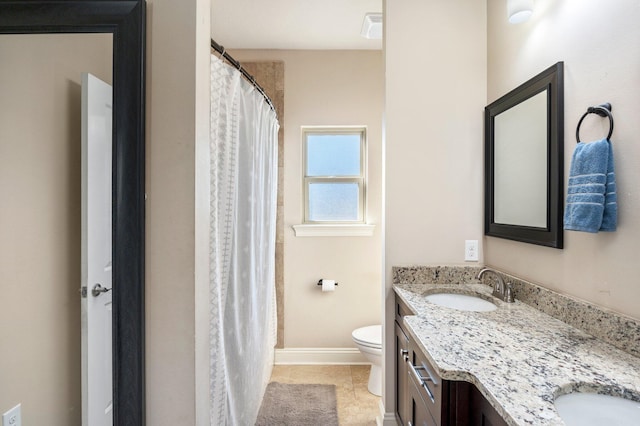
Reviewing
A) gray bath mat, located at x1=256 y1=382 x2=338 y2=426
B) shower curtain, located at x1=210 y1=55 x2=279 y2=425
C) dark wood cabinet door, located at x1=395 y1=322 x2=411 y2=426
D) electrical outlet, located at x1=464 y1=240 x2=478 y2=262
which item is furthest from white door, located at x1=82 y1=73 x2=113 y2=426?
electrical outlet, located at x1=464 y1=240 x2=478 y2=262

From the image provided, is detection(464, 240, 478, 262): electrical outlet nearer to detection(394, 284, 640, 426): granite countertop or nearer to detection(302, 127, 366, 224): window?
detection(394, 284, 640, 426): granite countertop

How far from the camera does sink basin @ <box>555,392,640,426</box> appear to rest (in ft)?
2.30

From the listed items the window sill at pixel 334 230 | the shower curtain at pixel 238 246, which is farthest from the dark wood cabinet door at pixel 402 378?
the window sill at pixel 334 230

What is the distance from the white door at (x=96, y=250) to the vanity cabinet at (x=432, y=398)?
0.99 metres

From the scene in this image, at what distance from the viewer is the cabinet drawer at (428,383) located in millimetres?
949

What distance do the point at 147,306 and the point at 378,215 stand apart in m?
2.12

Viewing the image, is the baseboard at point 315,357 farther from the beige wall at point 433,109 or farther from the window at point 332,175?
the window at point 332,175

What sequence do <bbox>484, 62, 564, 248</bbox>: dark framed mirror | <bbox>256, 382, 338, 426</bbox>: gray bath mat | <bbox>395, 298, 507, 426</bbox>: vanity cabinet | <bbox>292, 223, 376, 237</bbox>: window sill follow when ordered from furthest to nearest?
<bbox>292, 223, 376, 237</bbox>: window sill, <bbox>256, 382, 338, 426</bbox>: gray bath mat, <bbox>484, 62, 564, 248</bbox>: dark framed mirror, <bbox>395, 298, 507, 426</bbox>: vanity cabinet

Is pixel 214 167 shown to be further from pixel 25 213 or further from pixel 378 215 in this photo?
pixel 378 215

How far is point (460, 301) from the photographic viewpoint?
1.64 m

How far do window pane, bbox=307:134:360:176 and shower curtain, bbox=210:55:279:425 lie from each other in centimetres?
63

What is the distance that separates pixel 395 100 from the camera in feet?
6.00

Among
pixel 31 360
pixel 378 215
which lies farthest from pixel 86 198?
pixel 378 215

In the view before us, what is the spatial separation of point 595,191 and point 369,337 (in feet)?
5.83
